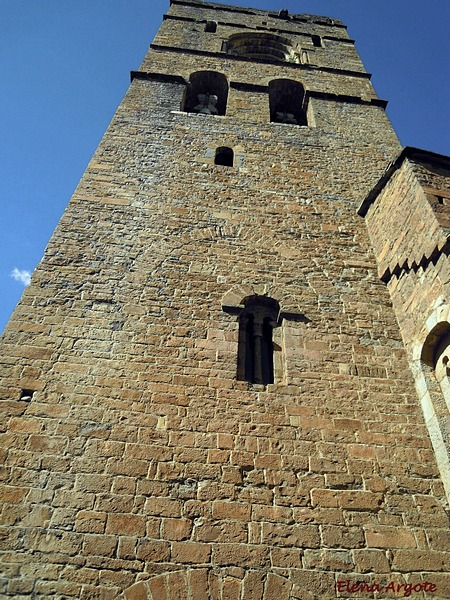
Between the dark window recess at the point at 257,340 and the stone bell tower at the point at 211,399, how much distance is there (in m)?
0.02

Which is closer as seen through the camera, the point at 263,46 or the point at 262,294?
the point at 262,294

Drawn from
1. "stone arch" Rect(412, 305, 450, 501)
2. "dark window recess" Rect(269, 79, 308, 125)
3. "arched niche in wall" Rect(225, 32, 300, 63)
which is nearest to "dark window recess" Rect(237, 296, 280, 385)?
"stone arch" Rect(412, 305, 450, 501)

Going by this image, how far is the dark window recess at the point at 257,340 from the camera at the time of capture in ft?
15.5

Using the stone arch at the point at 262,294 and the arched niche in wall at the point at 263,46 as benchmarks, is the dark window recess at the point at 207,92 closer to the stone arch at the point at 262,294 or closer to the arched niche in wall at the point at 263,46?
the arched niche in wall at the point at 263,46

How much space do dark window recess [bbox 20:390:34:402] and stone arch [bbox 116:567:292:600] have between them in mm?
1749

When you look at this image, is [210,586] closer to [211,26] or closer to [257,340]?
[257,340]

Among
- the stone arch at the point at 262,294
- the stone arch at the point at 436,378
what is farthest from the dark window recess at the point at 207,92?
the stone arch at the point at 436,378

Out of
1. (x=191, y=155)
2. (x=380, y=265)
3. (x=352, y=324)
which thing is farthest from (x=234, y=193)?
(x=352, y=324)

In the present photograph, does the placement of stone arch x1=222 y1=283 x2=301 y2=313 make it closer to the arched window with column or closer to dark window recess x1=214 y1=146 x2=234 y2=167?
the arched window with column

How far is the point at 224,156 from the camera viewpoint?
7.79m

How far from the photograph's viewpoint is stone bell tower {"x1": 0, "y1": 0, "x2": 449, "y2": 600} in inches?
132

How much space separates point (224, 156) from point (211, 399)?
483 centimetres

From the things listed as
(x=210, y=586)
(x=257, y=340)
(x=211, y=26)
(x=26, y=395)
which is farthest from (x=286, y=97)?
(x=210, y=586)

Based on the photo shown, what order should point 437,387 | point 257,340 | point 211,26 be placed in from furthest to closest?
point 211,26, point 257,340, point 437,387
